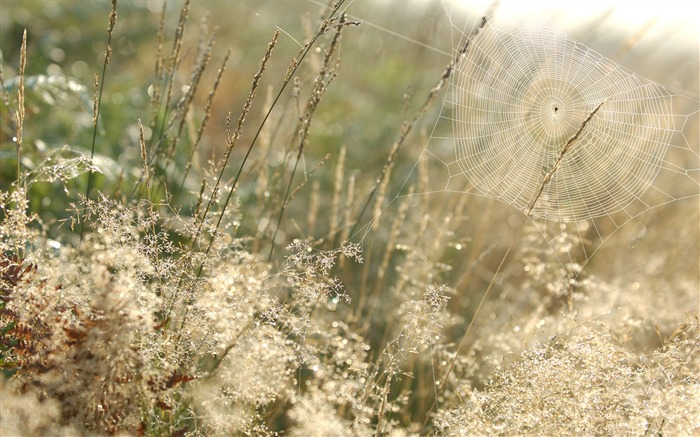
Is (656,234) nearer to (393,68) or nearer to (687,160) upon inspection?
(687,160)

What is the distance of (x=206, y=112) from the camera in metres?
1.85

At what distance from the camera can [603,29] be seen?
3240 millimetres

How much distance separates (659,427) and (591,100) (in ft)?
6.65

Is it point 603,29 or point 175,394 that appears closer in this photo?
point 175,394

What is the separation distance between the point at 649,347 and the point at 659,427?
1.10m

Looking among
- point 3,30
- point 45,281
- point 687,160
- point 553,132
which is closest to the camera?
point 45,281

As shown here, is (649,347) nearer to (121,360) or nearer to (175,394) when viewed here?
(175,394)

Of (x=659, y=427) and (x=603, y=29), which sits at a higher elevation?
(x=603, y=29)

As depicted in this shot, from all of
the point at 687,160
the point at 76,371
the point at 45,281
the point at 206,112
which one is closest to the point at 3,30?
the point at 206,112

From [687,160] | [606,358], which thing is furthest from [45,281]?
[687,160]

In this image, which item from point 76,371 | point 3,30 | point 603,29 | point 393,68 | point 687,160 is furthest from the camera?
point 393,68

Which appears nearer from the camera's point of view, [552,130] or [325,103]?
[552,130]

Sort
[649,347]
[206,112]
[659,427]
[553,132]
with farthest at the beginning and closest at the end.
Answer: [553,132]
[649,347]
[206,112]
[659,427]

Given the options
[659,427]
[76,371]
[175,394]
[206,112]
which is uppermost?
[206,112]
